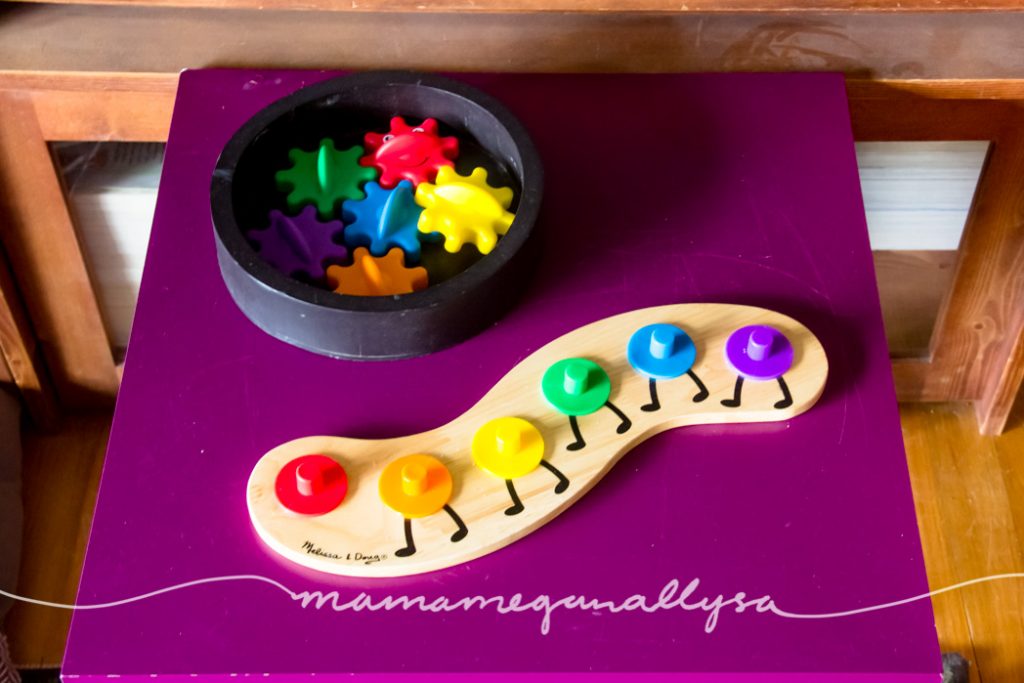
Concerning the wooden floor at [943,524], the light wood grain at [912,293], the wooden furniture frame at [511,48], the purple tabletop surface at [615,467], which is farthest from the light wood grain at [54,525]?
the light wood grain at [912,293]

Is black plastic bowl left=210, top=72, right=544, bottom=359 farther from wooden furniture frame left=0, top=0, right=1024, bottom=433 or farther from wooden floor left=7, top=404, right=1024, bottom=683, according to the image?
wooden floor left=7, top=404, right=1024, bottom=683

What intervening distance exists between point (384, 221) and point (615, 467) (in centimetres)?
24

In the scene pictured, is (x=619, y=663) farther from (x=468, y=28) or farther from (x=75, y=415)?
(x=75, y=415)

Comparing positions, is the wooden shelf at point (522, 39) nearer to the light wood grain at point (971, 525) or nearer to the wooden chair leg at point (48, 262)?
the wooden chair leg at point (48, 262)

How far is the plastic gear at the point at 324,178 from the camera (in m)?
0.84

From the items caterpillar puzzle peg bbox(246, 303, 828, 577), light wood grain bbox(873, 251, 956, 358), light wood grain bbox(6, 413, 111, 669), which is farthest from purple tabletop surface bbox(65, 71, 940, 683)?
light wood grain bbox(6, 413, 111, 669)

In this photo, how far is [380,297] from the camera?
750mm

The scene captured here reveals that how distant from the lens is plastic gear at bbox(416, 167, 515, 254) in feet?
2.69

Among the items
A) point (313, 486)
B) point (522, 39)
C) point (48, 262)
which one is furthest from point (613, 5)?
point (48, 262)

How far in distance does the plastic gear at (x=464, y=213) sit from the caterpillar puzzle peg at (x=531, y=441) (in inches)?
3.9

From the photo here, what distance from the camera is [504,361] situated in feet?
2.57

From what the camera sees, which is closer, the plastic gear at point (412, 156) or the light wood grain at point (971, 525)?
the plastic gear at point (412, 156)

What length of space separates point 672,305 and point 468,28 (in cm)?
36

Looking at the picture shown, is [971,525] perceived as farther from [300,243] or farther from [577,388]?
[300,243]
